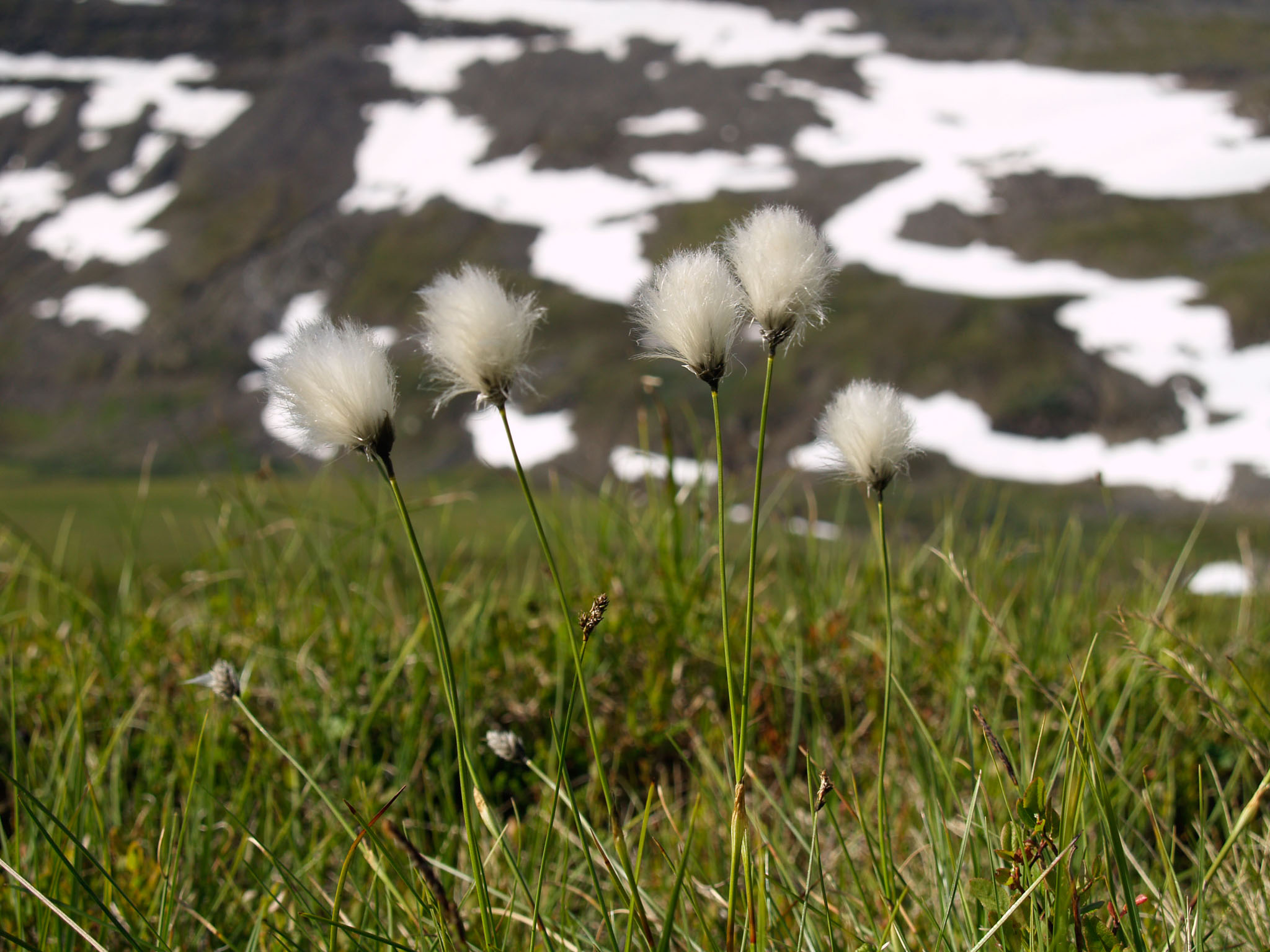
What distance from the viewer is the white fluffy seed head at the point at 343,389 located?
945mm

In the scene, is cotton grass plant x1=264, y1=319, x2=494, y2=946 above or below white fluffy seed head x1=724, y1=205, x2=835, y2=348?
below

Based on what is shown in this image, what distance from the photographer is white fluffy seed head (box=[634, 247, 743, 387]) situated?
99cm

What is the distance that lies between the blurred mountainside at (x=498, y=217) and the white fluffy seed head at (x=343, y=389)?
31.5m

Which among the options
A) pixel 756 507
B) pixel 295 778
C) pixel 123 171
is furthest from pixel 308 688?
pixel 123 171

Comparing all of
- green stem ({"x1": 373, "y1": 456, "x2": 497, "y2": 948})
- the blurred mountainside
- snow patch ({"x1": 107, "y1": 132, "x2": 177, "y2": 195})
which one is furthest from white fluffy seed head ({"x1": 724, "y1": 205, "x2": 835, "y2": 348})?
snow patch ({"x1": 107, "y1": 132, "x2": 177, "y2": 195})

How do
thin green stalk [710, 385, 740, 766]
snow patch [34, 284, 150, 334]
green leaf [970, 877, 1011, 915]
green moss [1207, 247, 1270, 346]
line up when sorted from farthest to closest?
1. snow patch [34, 284, 150, 334]
2. green moss [1207, 247, 1270, 346]
3. green leaf [970, 877, 1011, 915]
4. thin green stalk [710, 385, 740, 766]

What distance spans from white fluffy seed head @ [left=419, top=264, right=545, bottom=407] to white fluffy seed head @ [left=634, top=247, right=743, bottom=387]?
0.50 ft

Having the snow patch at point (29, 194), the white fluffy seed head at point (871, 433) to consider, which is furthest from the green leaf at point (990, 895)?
the snow patch at point (29, 194)

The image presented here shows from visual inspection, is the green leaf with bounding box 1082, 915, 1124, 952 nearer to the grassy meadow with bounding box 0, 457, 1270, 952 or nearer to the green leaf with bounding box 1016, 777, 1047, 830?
the grassy meadow with bounding box 0, 457, 1270, 952

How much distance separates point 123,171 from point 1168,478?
106963 mm

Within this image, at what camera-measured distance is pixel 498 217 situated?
8900 cm

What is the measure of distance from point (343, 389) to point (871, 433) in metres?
0.64

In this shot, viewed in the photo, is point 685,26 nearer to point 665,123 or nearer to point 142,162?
point 665,123

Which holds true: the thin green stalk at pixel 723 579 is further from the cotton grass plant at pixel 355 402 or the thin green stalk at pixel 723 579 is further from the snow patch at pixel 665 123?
the snow patch at pixel 665 123
